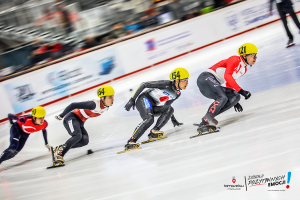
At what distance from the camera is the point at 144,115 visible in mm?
4348

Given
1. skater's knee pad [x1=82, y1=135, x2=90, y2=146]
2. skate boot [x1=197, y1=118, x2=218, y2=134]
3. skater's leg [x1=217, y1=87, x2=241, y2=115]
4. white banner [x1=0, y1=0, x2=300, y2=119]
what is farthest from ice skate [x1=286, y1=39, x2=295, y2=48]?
skater's knee pad [x1=82, y1=135, x2=90, y2=146]

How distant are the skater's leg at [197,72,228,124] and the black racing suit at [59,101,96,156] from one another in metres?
1.68

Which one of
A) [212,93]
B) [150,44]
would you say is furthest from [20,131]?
[150,44]

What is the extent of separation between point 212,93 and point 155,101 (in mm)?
922

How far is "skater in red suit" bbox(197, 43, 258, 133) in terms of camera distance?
12.9 ft

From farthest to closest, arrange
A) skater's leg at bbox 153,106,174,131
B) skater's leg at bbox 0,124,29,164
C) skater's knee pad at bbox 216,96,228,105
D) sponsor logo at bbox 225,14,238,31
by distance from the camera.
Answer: sponsor logo at bbox 225,14,238,31 → skater's leg at bbox 0,124,29,164 → skater's leg at bbox 153,106,174,131 → skater's knee pad at bbox 216,96,228,105

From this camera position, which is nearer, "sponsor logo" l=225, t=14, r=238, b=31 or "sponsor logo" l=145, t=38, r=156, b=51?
"sponsor logo" l=145, t=38, r=156, b=51

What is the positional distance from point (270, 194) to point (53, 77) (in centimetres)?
811

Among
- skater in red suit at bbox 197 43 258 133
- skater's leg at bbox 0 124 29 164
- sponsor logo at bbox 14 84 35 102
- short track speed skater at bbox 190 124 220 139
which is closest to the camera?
short track speed skater at bbox 190 124 220 139

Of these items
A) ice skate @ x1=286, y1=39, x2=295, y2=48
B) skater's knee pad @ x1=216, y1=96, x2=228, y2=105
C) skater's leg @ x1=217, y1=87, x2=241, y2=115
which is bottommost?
skater's leg @ x1=217, y1=87, x2=241, y2=115

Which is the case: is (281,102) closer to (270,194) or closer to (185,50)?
(270,194)

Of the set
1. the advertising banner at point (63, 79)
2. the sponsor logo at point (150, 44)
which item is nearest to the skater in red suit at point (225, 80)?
the advertising banner at point (63, 79)

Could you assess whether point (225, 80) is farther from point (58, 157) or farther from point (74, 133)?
point (58, 157)

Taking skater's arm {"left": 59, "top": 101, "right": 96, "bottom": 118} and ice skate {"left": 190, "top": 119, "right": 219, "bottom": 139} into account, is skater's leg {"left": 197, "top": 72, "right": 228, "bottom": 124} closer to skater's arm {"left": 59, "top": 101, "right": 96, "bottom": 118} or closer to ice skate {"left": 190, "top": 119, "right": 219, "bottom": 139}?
ice skate {"left": 190, "top": 119, "right": 219, "bottom": 139}
